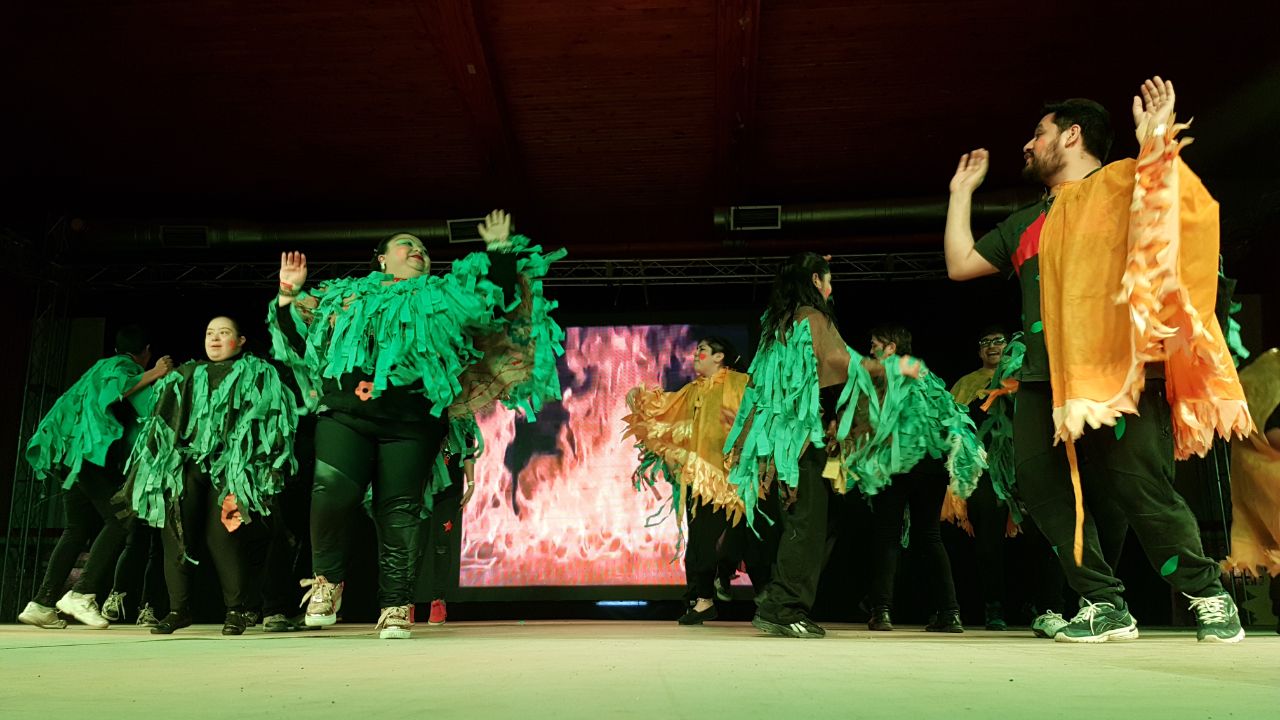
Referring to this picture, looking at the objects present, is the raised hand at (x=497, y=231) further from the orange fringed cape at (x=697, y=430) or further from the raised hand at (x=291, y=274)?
the orange fringed cape at (x=697, y=430)

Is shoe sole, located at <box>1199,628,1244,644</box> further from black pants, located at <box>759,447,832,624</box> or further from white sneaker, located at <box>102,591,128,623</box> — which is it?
white sneaker, located at <box>102,591,128,623</box>

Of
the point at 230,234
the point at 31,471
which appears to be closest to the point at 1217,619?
the point at 230,234

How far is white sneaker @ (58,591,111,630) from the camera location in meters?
5.05

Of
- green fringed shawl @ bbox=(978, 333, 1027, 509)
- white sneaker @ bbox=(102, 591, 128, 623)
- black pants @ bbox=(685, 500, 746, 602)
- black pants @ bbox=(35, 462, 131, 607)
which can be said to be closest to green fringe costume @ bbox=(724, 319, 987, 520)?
green fringed shawl @ bbox=(978, 333, 1027, 509)

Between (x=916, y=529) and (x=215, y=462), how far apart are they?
3.40 metres

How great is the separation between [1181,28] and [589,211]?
4655mm

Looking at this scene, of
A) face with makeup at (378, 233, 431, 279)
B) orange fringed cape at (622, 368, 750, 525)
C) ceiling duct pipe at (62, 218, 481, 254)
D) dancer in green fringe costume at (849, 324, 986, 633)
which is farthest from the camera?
ceiling duct pipe at (62, 218, 481, 254)

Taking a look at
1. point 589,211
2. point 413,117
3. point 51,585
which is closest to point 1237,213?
point 589,211

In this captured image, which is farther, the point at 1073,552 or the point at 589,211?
the point at 589,211

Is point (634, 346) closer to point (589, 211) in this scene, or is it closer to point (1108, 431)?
point (589, 211)

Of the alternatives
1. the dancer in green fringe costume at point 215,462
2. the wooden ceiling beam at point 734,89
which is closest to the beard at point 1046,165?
the dancer in green fringe costume at point 215,462

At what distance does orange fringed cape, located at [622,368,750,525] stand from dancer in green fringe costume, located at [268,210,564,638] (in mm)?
1855

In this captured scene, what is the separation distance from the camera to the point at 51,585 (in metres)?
5.35

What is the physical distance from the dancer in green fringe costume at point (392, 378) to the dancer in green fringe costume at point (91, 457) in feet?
6.64
